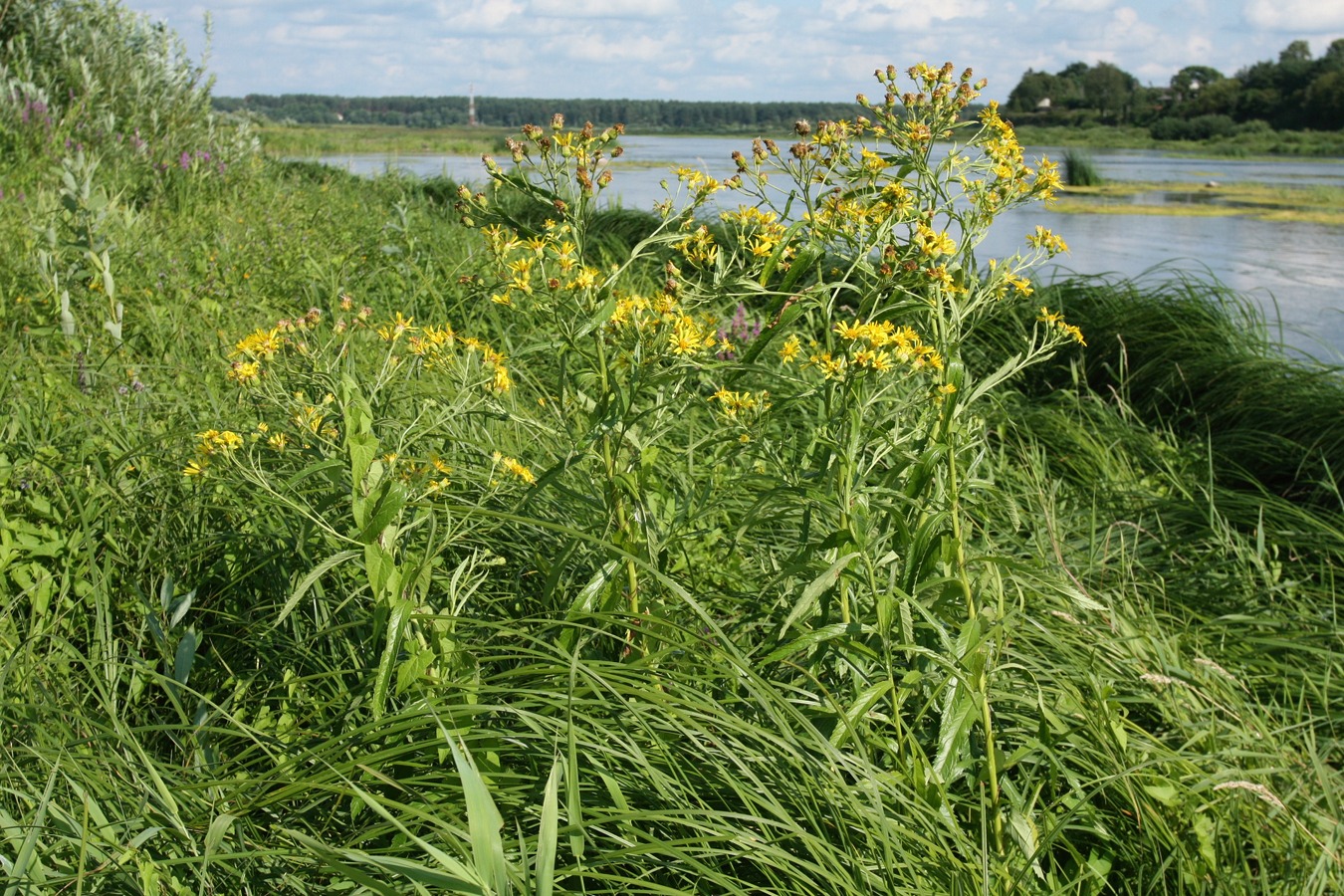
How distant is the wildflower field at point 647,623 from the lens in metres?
1.41

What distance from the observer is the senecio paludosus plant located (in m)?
1.52

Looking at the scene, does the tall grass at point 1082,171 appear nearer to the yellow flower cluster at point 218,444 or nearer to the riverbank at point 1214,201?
the riverbank at point 1214,201

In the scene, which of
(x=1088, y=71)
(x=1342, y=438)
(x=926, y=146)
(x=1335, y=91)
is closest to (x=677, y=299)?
(x=926, y=146)

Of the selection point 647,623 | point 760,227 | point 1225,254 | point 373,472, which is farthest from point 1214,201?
point 373,472

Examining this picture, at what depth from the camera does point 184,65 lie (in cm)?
931

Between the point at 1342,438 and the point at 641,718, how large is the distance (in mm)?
3154

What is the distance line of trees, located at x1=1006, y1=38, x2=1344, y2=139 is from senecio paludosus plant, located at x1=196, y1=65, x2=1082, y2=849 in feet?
73.7

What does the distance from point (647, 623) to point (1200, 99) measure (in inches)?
1179

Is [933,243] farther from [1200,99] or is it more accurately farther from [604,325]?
[1200,99]

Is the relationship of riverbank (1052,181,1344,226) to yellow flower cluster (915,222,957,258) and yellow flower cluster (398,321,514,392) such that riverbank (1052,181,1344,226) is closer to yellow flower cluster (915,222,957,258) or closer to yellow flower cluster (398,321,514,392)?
yellow flower cluster (915,222,957,258)

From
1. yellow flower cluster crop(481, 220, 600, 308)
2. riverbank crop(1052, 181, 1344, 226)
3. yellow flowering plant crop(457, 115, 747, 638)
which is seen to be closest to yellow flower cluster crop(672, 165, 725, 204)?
yellow flowering plant crop(457, 115, 747, 638)

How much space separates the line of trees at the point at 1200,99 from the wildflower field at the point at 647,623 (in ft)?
73.5

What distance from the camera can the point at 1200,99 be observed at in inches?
1062

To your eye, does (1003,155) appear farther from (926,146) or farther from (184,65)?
(184,65)
